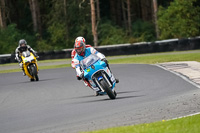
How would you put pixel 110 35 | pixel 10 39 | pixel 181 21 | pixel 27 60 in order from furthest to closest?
pixel 110 35
pixel 10 39
pixel 181 21
pixel 27 60

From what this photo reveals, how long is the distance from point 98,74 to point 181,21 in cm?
2438

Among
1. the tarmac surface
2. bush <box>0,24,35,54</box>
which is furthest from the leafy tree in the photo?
the tarmac surface

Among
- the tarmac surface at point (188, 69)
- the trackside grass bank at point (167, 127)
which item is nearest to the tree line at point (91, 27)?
the tarmac surface at point (188, 69)

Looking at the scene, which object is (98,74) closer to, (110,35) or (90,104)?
(90,104)

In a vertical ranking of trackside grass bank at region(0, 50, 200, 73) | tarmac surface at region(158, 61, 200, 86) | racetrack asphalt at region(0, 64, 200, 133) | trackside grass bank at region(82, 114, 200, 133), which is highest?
trackside grass bank at region(82, 114, 200, 133)

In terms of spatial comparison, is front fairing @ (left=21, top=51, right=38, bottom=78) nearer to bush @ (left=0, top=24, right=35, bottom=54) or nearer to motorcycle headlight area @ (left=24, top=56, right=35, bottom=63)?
motorcycle headlight area @ (left=24, top=56, right=35, bottom=63)

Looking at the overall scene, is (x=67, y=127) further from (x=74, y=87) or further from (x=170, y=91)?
(x=74, y=87)

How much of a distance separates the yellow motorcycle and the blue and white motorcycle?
7.92 metres

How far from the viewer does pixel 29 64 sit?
20938mm

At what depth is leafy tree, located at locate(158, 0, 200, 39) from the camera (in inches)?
1397

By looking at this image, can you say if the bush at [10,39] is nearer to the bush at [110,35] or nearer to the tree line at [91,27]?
the tree line at [91,27]

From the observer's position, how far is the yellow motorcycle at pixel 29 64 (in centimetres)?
2072

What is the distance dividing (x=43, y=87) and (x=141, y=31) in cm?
2909

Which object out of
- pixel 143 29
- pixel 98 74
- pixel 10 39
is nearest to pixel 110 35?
pixel 143 29
